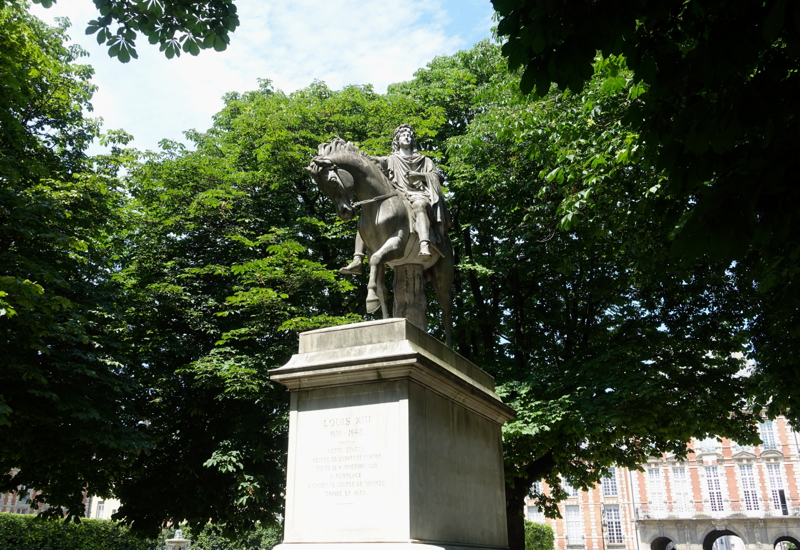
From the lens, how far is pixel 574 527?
6819cm

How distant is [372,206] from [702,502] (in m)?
65.4

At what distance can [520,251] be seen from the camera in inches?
662

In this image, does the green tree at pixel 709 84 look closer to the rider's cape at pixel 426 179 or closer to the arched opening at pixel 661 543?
the rider's cape at pixel 426 179

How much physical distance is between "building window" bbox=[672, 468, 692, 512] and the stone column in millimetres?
64266

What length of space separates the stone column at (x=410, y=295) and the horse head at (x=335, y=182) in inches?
41.2

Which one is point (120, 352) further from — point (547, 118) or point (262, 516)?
point (547, 118)

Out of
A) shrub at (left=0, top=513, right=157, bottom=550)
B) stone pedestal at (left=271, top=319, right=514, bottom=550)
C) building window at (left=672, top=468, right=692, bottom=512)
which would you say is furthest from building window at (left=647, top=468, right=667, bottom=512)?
stone pedestal at (left=271, top=319, right=514, bottom=550)

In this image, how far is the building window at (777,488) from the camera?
59.2 metres

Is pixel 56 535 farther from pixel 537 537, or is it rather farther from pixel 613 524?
pixel 613 524

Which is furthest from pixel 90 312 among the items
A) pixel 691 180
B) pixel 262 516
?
pixel 691 180

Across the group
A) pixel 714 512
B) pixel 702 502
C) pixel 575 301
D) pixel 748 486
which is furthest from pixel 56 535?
pixel 748 486

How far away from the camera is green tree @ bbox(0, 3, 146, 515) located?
43.5ft

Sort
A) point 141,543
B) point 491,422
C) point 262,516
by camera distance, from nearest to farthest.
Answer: point 491,422
point 262,516
point 141,543

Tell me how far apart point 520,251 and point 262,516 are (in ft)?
30.2
